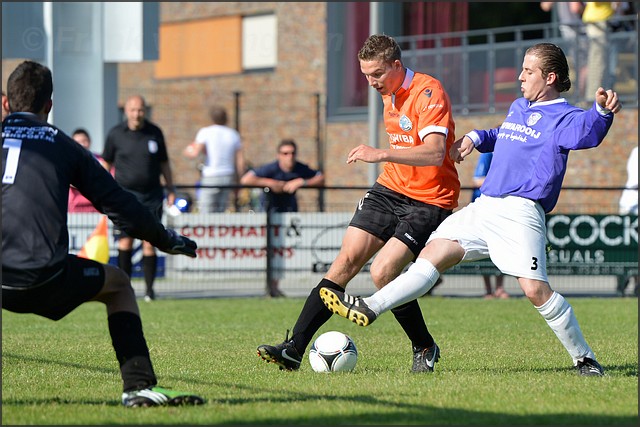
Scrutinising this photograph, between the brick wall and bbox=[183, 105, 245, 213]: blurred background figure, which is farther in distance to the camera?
→ the brick wall

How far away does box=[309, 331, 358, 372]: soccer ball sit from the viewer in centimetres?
805

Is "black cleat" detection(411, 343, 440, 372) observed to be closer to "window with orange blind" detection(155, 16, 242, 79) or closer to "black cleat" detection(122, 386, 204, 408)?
"black cleat" detection(122, 386, 204, 408)

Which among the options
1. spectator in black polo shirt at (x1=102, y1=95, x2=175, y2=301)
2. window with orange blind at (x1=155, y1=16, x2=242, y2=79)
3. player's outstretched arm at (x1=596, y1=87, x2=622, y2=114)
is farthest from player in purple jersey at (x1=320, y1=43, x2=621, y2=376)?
window with orange blind at (x1=155, y1=16, x2=242, y2=79)

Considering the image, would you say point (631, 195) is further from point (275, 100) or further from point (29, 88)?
point (275, 100)

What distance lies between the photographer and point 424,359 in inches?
319

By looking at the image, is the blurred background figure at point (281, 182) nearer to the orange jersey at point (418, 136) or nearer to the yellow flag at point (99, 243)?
the yellow flag at point (99, 243)

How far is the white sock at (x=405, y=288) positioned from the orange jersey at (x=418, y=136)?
697mm

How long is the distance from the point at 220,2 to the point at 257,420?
26.1 m

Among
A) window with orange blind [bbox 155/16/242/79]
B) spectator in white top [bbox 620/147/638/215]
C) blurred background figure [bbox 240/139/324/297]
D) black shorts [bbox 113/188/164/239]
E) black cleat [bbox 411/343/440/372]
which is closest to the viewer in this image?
black cleat [bbox 411/343/440/372]

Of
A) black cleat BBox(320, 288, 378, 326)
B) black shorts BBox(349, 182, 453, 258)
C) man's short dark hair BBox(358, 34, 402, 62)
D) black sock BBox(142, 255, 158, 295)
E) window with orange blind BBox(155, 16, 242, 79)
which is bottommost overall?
black sock BBox(142, 255, 158, 295)

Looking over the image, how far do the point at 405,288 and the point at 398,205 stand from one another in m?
0.92

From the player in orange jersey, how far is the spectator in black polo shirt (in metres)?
6.96

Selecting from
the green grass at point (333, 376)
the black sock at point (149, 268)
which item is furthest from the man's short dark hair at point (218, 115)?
the green grass at point (333, 376)

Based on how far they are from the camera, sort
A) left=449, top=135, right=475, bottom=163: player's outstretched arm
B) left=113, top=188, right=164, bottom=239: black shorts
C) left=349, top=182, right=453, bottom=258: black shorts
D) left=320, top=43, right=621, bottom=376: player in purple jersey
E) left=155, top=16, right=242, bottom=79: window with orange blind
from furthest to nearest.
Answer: left=155, top=16, right=242, bottom=79: window with orange blind
left=113, top=188, right=164, bottom=239: black shorts
left=349, top=182, right=453, bottom=258: black shorts
left=449, top=135, right=475, bottom=163: player's outstretched arm
left=320, top=43, right=621, bottom=376: player in purple jersey
